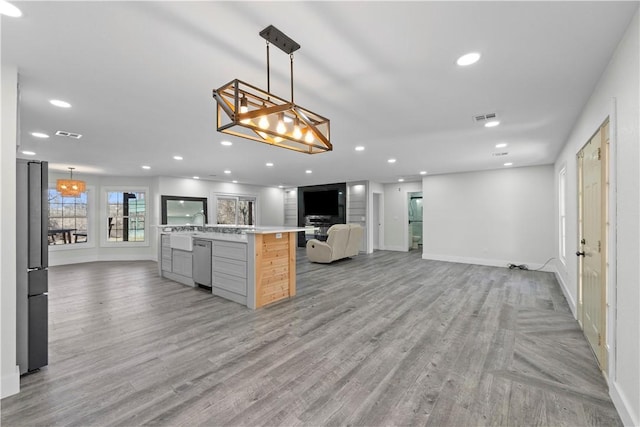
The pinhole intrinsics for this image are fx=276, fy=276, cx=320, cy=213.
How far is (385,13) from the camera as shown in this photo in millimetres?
1547

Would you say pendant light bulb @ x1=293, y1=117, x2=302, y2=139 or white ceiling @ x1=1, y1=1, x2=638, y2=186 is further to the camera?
pendant light bulb @ x1=293, y1=117, x2=302, y2=139

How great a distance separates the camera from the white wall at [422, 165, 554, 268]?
6.26 m

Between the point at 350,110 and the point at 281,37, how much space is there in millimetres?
1403

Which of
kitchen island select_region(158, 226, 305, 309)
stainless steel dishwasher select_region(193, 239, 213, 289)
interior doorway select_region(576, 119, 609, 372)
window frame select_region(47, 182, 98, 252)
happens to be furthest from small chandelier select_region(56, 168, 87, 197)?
interior doorway select_region(576, 119, 609, 372)

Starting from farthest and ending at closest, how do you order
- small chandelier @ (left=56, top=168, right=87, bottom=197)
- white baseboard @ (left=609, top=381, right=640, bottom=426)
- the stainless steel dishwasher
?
small chandelier @ (left=56, top=168, right=87, bottom=197) < the stainless steel dishwasher < white baseboard @ (left=609, top=381, right=640, bottom=426)

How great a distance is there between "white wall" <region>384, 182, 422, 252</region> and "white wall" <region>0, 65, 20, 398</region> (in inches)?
355

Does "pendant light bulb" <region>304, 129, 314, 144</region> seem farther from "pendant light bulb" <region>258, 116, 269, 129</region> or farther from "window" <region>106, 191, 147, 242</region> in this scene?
"window" <region>106, 191, 147, 242</region>

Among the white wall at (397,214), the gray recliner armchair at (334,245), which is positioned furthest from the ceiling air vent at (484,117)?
the white wall at (397,214)

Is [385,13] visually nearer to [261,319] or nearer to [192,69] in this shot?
[192,69]

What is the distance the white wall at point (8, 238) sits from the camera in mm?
1993

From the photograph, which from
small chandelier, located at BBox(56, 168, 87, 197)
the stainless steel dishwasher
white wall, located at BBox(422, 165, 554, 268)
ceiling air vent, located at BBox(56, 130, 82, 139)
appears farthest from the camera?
white wall, located at BBox(422, 165, 554, 268)

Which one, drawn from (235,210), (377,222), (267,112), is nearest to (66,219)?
(235,210)

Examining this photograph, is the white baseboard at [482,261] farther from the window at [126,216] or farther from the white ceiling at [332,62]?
the window at [126,216]

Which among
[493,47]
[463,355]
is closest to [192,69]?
[493,47]
